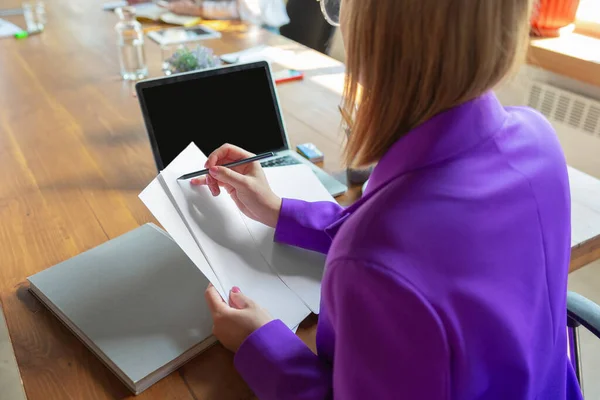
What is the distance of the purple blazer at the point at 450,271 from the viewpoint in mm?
472

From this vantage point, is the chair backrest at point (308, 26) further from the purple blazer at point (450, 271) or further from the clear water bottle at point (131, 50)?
the purple blazer at point (450, 271)

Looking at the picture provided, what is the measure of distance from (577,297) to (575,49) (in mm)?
1455

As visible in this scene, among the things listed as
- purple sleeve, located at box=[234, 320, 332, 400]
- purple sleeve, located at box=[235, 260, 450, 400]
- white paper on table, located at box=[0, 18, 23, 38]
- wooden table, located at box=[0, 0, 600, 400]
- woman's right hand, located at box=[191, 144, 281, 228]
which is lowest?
wooden table, located at box=[0, 0, 600, 400]

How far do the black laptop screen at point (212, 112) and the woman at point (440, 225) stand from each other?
1.62 ft

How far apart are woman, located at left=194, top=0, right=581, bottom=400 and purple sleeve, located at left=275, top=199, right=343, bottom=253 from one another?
259mm

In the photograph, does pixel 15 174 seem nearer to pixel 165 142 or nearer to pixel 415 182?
pixel 165 142

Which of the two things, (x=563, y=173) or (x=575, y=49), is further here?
(x=575, y=49)

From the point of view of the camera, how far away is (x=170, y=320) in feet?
2.37

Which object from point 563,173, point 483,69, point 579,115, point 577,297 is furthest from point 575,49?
point 483,69

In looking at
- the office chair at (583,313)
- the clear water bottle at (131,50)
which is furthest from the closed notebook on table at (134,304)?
the clear water bottle at (131,50)

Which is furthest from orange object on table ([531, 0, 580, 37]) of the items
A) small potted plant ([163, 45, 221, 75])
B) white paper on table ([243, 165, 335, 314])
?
white paper on table ([243, 165, 335, 314])

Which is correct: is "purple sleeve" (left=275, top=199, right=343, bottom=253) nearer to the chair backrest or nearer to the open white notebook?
the open white notebook

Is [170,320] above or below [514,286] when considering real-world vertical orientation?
below

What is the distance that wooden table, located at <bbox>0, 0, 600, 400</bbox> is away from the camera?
26.7 inches
